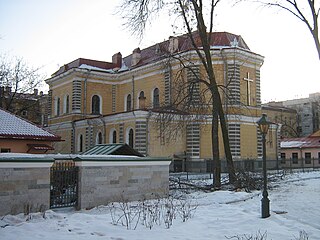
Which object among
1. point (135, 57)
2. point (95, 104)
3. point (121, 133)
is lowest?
point (121, 133)

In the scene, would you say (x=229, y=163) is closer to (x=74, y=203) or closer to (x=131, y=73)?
(x=74, y=203)

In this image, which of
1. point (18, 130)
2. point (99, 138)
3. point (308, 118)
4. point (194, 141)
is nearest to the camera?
point (18, 130)

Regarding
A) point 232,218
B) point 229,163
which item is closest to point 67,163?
point 232,218

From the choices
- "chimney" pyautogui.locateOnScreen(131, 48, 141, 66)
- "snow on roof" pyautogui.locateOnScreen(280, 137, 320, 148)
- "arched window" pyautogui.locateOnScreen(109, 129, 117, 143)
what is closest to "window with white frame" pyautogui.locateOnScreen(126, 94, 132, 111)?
"chimney" pyautogui.locateOnScreen(131, 48, 141, 66)

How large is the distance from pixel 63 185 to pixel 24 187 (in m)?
1.39

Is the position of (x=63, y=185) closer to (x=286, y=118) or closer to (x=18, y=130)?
(x=18, y=130)

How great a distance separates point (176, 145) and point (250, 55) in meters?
10.9

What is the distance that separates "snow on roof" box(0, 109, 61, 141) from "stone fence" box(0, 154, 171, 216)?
9.98 m

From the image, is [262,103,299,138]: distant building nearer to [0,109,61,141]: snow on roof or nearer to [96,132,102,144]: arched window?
[96,132,102,144]: arched window

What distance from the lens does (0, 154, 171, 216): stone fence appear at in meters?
11.3

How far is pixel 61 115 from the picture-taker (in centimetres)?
4528

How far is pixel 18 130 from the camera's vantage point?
23.0 m

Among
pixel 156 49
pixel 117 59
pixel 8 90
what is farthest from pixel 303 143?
pixel 8 90

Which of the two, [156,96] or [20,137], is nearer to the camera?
[20,137]
